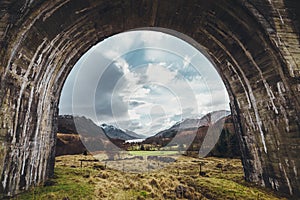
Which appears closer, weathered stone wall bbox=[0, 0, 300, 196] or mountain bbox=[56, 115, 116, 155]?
weathered stone wall bbox=[0, 0, 300, 196]

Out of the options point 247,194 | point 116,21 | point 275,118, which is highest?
point 116,21

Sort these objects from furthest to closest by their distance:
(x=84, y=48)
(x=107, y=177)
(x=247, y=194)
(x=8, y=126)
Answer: (x=107, y=177) < (x=84, y=48) < (x=247, y=194) < (x=8, y=126)

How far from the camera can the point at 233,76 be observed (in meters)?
8.33

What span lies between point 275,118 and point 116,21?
6814mm

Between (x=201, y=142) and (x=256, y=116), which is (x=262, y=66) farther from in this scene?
(x=201, y=142)

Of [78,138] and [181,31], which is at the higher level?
[181,31]

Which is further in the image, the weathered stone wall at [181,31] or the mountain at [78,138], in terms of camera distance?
the mountain at [78,138]

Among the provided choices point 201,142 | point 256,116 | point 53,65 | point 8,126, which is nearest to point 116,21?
point 53,65

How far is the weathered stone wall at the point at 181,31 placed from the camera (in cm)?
575

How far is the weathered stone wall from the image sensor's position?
5.75 metres

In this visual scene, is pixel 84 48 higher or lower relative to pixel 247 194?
higher

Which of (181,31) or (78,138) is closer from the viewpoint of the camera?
(181,31)

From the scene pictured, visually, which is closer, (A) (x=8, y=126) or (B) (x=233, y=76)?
(A) (x=8, y=126)

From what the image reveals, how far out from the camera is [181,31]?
8.62 metres
